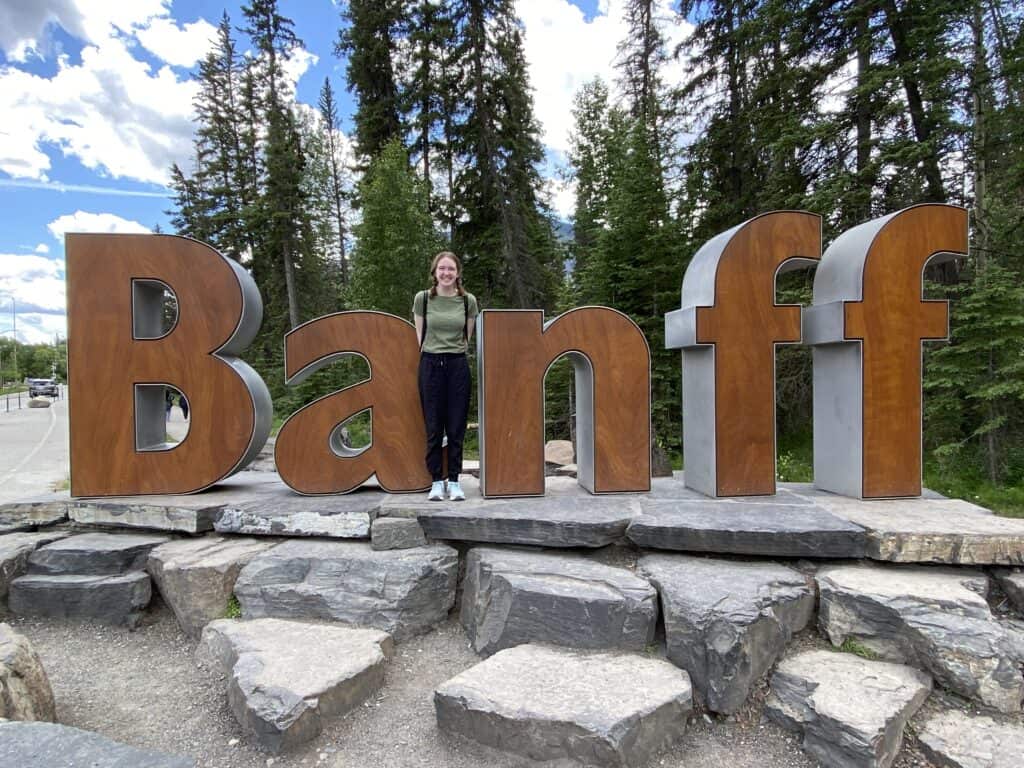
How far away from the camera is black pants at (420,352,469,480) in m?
4.06

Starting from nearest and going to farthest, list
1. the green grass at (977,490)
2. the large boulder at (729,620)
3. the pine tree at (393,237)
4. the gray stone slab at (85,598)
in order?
the large boulder at (729,620) < the gray stone slab at (85,598) < the green grass at (977,490) < the pine tree at (393,237)

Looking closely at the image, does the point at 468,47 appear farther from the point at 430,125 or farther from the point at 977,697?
the point at 977,697

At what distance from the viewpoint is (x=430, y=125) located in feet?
54.9

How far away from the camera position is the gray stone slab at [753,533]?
316 centimetres

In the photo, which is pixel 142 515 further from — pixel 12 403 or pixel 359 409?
pixel 12 403

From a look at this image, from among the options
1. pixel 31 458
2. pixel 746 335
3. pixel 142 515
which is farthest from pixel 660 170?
pixel 31 458

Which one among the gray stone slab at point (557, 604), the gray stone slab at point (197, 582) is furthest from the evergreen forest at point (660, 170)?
the gray stone slab at point (197, 582)

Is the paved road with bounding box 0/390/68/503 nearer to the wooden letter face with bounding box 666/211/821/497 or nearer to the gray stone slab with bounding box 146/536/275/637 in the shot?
the gray stone slab with bounding box 146/536/275/637

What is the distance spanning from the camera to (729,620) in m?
2.71

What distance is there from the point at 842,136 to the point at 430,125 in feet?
38.2

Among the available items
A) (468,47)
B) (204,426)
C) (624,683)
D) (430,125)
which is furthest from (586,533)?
(430,125)

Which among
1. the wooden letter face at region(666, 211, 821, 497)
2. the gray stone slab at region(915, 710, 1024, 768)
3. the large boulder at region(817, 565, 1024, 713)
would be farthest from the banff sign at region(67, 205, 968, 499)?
the gray stone slab at region(915, 710, 1024, 768)

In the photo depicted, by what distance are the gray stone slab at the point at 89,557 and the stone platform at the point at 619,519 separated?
21cm

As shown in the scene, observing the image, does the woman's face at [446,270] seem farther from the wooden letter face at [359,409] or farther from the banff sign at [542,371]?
the wooden letter face at [359,409]
